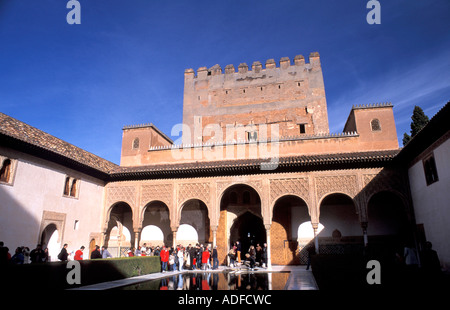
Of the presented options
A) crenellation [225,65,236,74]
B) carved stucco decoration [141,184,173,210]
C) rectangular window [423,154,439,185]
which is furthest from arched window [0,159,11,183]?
crenellation [225,65,236,74]

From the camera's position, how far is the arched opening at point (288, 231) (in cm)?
1569

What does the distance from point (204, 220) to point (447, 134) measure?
1171 cm

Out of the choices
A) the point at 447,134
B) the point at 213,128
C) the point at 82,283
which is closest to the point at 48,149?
the point at 82,283

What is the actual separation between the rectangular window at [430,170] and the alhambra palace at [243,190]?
0.06m

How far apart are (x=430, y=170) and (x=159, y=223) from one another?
1315cm

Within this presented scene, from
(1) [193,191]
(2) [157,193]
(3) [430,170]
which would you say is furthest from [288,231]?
(3) [430,170]

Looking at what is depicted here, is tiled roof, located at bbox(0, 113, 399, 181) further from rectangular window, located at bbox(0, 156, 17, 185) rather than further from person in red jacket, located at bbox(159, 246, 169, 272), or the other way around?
person in red jacket, located at bbox(159, 246, 169, 272)

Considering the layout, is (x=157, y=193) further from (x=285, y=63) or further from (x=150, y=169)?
(x=285, y=63)

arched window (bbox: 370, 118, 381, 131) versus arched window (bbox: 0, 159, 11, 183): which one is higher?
arched window (bbox: 370, 118, 381, 131)

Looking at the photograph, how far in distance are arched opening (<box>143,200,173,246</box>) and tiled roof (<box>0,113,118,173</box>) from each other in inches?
128

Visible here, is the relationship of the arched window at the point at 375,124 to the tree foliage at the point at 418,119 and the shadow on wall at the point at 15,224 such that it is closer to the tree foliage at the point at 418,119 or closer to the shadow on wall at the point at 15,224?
the tree foliage at the point at 418,119

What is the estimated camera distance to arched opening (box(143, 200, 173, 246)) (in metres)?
17.4

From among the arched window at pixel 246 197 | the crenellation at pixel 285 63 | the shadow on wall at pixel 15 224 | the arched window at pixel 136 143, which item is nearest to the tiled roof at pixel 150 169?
the shadow on wall at pixel 15 224
